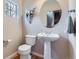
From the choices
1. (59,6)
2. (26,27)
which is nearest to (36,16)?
(26,27)

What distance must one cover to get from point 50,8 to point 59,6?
304mm

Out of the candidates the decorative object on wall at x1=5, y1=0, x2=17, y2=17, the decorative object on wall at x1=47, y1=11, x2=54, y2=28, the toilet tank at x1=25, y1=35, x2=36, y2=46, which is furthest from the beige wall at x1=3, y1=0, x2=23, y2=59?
the decorative object on wall at x1=47, y1=11, x2=54, y2=28

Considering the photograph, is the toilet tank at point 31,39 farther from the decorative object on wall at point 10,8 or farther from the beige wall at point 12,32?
the decorative object on wall at point 10,8

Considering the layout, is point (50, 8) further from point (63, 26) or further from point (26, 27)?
point (26, 27)

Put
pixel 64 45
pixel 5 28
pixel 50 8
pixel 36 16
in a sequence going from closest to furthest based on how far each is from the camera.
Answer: pixel 5 28 < pixel 64 45 < pixel 50 8 < pixel 36 16

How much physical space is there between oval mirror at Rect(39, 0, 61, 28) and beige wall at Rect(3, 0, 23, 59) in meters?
0.78

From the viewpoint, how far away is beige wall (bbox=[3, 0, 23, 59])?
9.78 feet

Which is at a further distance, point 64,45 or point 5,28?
point 64,45

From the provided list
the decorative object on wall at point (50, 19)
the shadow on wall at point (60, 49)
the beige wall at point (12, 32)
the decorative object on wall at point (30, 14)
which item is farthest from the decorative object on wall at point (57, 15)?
the beige wall at point (12, 32)

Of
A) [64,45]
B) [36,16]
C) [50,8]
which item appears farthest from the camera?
[36,16]

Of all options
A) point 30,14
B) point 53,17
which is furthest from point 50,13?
point 30,14

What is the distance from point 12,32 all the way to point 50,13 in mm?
1280

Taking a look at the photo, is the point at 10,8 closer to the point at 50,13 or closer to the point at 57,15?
the point at 50,13

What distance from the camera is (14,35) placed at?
3.57 m
